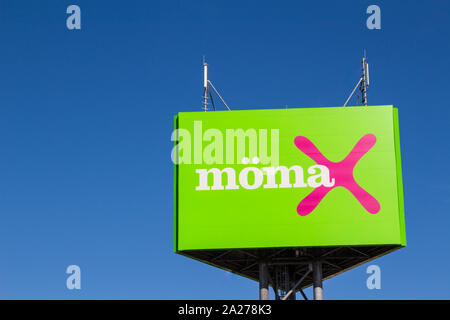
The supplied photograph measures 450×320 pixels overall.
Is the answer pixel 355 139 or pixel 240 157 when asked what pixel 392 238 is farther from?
pixel 240 157

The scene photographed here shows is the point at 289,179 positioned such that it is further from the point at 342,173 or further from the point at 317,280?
the point at 317,280

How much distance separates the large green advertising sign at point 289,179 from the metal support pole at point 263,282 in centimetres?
344

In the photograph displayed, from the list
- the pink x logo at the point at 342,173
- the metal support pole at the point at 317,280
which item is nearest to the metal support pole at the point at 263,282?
the metal support pole at the point at 317,280

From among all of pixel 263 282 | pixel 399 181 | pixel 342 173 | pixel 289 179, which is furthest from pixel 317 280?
pixel 399 181

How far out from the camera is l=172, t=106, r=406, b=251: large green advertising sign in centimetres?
4516

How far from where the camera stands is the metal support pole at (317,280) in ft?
154

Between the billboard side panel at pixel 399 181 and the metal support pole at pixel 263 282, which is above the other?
the billboard side panel at pixel 399 181

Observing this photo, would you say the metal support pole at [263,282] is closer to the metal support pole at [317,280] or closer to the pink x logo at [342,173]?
the metal support pole at [317,280]

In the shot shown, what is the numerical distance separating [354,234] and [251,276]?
11384 mm

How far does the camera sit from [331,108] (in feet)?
155

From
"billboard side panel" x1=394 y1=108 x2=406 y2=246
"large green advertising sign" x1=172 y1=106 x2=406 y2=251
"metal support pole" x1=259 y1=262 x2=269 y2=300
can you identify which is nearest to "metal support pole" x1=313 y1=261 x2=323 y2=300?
"metal support pole" x1=259 y1=262 x2=269 y2=300

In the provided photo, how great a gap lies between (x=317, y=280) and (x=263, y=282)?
3480 millimetres

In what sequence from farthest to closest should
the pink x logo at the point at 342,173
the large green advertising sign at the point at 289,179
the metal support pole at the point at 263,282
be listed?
the metal support pole at the point at 263,282 → the pink x logo at the point at 342,173 → the large green advertising sign at the point at 289,179
